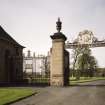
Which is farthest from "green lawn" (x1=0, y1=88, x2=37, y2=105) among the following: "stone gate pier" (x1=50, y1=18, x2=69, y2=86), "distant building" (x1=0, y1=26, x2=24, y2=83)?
"distant building" (x1=0, y1=26, x2=24, y2=83)

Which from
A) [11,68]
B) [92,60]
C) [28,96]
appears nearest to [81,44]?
[11,68]

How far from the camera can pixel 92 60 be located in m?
83.0

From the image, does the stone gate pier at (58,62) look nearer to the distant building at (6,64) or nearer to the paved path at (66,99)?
the paved path at (66,99)

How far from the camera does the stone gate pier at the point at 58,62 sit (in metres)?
24.6

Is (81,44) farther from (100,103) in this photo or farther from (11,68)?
(100,103)

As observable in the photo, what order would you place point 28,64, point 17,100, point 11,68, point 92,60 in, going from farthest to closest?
point 92,60
point 28,64
point 11,68
point 17,100

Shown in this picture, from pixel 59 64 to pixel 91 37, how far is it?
22.3 feet

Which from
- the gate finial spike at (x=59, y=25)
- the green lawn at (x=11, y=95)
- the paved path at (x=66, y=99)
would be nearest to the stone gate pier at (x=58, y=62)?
the gate finial spike at (x=59, y=25)

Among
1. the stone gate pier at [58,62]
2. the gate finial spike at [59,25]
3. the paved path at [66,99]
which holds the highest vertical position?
the gate finial spike at [59,25]

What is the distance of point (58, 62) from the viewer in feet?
81.4

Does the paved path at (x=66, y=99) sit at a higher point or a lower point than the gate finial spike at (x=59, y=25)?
lower

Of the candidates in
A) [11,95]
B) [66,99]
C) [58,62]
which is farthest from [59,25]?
[66,99]

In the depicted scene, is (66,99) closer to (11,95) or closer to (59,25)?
(11,95)

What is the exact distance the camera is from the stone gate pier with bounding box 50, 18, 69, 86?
24625mm
